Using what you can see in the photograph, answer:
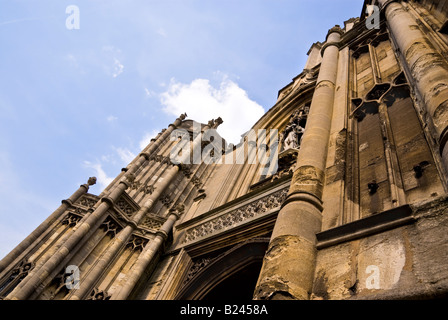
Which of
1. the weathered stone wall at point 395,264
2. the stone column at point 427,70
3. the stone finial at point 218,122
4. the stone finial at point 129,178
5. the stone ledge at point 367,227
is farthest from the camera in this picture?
the stone finial at point 218,122

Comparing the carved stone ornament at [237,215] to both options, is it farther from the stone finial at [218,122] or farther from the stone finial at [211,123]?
the stone finial at [218,122]

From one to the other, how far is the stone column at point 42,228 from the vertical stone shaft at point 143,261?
3248 mm

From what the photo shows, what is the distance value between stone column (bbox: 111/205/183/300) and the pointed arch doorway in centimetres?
125

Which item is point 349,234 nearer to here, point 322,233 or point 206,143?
point 322,233

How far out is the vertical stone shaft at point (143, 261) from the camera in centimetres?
683

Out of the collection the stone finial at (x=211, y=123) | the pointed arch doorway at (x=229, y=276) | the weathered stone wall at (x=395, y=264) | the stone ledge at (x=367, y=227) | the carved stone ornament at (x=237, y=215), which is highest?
the stone finial at (x=211, y=123)

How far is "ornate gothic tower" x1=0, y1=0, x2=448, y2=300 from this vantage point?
2.96m

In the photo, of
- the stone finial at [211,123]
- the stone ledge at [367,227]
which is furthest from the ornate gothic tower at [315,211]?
the stone finial at [211,123]

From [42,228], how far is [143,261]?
142 inches

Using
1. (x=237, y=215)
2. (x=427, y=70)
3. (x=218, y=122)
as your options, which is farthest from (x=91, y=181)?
(x=427, y=70)

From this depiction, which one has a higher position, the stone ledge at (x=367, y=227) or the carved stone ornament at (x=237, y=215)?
the carved stone ornament at (x=237, y=215)

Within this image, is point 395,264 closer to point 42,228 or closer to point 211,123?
point 42,228

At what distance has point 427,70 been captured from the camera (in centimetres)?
475
